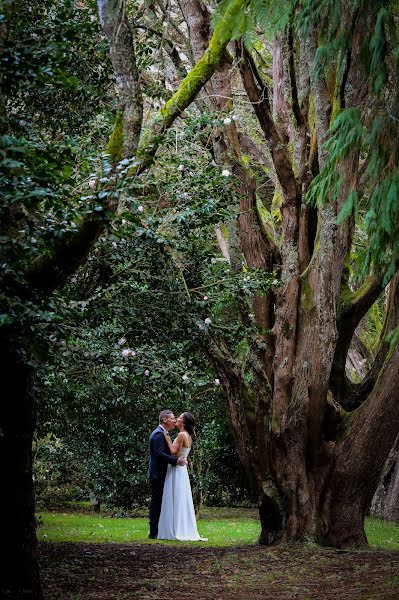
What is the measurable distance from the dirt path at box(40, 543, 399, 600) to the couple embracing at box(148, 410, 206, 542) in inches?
69.6

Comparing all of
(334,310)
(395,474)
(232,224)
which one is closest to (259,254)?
(232,224)

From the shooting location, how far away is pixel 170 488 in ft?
41.4

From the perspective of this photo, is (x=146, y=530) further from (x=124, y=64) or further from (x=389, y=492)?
(x=124, y=64)

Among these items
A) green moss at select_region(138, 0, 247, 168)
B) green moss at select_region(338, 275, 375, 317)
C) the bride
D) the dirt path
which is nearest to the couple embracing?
the bride

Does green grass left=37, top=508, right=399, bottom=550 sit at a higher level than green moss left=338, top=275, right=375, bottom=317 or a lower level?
lower

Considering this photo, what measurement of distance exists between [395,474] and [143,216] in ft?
37.4

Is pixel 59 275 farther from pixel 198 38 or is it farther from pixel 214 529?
pixel 214 529

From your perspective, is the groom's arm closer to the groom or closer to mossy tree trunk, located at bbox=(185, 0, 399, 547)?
the groom

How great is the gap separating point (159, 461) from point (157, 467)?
0.31 feet

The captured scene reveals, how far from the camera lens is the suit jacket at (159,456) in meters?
12.2

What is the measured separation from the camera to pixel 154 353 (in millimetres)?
8766

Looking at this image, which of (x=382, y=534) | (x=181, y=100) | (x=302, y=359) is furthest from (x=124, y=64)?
(x=382, y=534)

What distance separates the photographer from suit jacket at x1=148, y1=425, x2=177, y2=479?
12242 millimetres

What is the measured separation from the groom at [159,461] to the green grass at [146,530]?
0.42 metres
